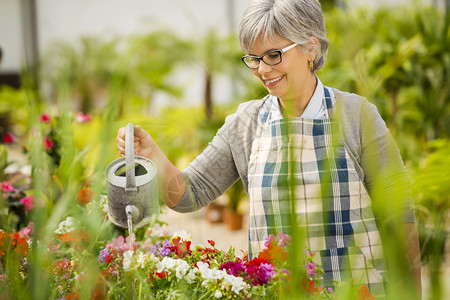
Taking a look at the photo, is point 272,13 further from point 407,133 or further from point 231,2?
point 231,2

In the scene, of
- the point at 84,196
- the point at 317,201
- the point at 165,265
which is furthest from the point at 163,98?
the point at 165,265

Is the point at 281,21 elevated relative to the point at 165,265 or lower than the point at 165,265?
elevated

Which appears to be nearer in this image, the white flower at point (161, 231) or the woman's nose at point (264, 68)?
the woman's nose at point (264, 68)

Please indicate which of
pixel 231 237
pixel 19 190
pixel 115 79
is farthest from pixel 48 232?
pixel 231 237

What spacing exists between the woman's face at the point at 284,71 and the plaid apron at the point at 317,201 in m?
0.08

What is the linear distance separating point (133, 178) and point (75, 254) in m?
0.20

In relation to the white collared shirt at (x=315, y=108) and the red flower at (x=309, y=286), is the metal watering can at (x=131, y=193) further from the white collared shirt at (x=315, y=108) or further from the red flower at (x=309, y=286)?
the white collared shirt at (x=315, y=108)

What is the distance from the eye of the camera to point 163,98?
11914mm

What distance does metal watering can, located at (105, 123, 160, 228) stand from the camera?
1061 millimetres

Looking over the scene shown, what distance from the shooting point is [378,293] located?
1.24 metres

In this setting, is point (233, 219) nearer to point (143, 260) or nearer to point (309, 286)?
point (143, 260)

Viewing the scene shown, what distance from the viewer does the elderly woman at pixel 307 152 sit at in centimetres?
130

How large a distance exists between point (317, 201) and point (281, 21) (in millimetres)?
459

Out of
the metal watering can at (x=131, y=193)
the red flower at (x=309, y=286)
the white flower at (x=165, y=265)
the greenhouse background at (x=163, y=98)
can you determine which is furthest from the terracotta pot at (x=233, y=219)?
the red flower at (x=309, y=286)
